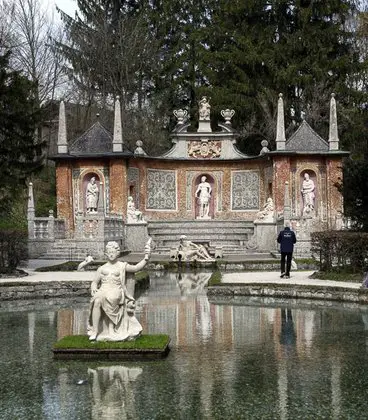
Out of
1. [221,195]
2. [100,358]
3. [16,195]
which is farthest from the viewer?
[221,195]

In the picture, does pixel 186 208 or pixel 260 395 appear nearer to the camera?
pixel 260 395

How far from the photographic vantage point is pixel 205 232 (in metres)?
31.5

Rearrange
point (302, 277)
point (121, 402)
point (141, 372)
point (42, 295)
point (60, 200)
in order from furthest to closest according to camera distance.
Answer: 1. point (60, 200)
2. point (302, 277)
3. point (42, 295)
4. point (141, 372)
5. point (121, 402)

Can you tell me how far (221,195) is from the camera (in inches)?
1320

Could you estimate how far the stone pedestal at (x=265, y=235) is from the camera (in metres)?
30.2

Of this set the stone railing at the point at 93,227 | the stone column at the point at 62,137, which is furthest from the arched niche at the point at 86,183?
the stone railing at the point at 93,227

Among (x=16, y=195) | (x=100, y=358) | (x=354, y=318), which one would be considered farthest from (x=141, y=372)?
(x=16, y=195)

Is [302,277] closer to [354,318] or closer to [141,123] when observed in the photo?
[354,318]

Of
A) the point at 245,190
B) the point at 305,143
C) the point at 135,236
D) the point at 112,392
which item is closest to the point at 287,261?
the point at 112,392

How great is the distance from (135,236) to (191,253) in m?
6.69

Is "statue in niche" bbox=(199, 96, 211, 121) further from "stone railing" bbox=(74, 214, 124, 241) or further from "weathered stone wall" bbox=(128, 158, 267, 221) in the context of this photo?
"stone railing" bbox=(74, 214, 124, 241)

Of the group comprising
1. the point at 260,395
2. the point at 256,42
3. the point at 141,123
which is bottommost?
the point at 260,395

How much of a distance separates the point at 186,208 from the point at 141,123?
12219 mm

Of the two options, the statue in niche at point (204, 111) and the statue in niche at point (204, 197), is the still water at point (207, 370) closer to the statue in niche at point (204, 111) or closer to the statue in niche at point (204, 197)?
the statue in niche at point (204, 197)
